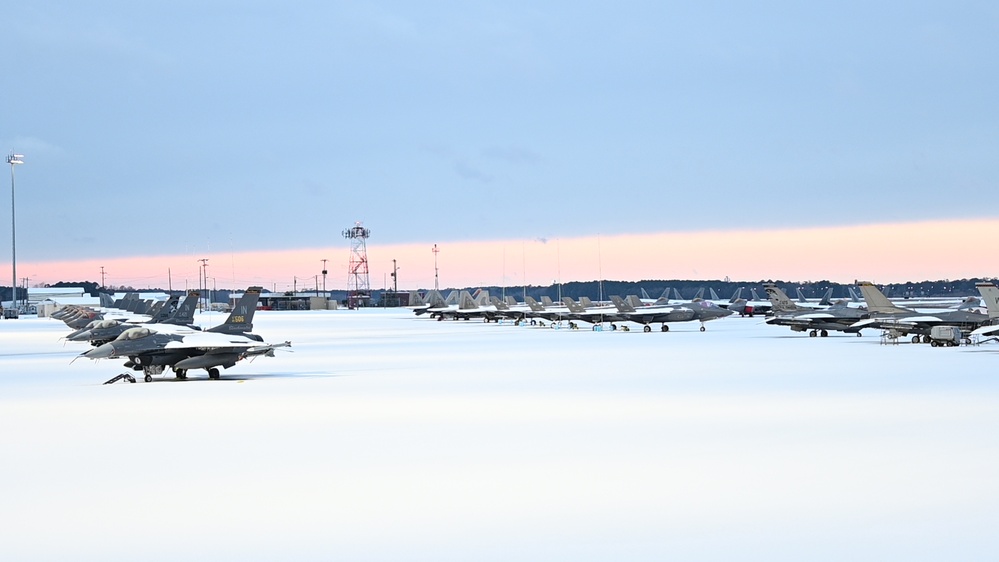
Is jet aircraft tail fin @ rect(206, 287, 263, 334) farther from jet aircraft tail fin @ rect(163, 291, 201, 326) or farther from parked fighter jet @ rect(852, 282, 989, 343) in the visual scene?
parked fighter jet @ rect(852, 282, 989, 343)

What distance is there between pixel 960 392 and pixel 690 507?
16.1 m

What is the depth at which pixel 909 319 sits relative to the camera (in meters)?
49.8

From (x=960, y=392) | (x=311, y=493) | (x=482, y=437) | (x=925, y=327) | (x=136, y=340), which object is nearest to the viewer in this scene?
(x=311, y=493)

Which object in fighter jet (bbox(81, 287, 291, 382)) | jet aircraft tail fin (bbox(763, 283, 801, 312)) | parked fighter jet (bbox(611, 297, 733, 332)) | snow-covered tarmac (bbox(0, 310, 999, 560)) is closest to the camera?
snow-covered tarmac (bbox(0, 310, 999, 560))

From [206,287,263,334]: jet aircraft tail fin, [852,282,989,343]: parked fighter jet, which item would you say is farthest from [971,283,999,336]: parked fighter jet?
[206,287,263,334]: jet aircraft tail fin

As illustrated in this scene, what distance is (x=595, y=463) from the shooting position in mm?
15359

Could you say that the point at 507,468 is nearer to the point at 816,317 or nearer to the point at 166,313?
the point at 166,313

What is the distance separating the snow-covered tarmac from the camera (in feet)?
34.6

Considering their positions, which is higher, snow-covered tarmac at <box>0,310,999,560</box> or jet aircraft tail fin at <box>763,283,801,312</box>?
jet aircraft tail fin at <box>763,283,801,312</box>

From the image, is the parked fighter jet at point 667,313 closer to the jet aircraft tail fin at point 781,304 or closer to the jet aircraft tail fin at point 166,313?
the jet aircraft tail fin at point 781,304

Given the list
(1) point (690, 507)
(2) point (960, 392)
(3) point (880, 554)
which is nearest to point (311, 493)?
(1) point (690, 507)

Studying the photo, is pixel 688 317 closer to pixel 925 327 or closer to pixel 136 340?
pixel 925 327

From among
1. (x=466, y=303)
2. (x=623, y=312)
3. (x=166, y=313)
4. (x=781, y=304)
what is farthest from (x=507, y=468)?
(x=466, y=303)

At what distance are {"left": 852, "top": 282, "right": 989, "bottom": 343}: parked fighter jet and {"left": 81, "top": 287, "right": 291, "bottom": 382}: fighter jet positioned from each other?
99.5 ft
